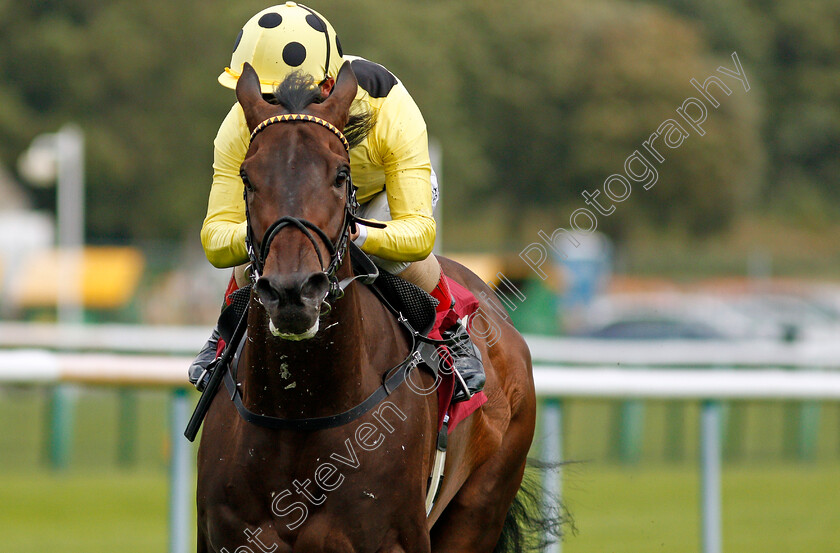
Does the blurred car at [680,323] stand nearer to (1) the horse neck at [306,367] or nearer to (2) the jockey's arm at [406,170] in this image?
(2) the jockey's arm at [406,170]

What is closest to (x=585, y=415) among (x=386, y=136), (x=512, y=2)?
(x=386, y=136)

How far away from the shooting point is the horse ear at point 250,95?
3.34 m

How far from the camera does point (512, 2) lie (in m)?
29.1

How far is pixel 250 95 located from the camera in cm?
337

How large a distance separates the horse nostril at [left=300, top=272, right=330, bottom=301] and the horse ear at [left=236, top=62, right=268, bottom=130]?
552mm

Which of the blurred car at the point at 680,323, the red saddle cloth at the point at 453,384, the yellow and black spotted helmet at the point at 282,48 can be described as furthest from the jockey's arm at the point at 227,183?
the blurred car at the point at 680,323

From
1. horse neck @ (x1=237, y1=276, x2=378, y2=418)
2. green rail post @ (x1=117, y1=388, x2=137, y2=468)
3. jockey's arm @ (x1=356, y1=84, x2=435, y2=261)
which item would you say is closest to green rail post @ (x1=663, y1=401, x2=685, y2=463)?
green rail post @ (x1=117, y1=388, x2=137, y2=468)

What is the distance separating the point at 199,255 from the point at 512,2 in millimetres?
9397

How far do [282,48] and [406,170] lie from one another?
1.74 feet

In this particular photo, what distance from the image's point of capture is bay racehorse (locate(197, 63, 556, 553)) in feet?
10.2

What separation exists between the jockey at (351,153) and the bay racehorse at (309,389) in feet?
0.61

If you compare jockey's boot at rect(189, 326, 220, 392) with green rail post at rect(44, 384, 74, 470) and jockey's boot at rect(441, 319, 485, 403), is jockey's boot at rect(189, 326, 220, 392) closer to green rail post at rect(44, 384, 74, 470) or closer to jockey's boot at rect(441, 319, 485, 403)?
jockey's boot at rect(441, 319, 485, 403)

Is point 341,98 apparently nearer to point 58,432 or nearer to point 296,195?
point 296,195

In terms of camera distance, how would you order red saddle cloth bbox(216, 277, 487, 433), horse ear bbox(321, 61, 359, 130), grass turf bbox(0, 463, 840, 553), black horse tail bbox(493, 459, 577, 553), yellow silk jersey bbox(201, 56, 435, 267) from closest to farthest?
horse ear bbox(321, 61, 359, 130) → yellow silk jersey bbox(201, 56, 435, 267) → red saddle cloth bbox(216, 277, 487, 433) → black horse tail bbox(493, 459, 577, 553) → grass turf bbox(0, 463, 840, 553)
